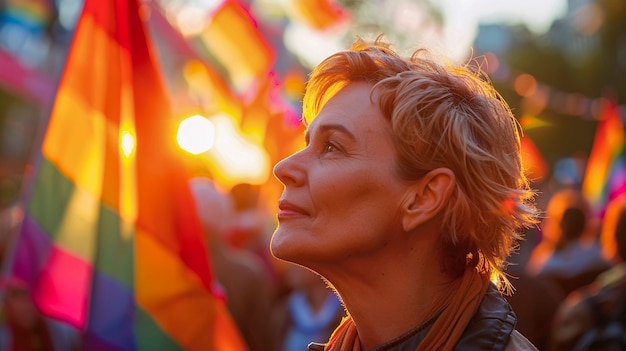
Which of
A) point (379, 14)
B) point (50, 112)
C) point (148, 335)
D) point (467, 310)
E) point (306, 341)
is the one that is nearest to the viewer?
point (467, 310)

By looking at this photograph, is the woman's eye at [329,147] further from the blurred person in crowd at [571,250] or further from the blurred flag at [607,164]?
the blurred flag at [607,164]

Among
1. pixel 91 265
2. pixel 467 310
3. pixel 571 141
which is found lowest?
pixel 571 141

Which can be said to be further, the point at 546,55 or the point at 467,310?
the point at 546,55

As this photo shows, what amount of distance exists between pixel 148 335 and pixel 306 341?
5.11 feet

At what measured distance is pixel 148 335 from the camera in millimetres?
3973

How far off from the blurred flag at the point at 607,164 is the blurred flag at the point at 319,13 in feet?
10.6

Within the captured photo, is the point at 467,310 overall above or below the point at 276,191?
above

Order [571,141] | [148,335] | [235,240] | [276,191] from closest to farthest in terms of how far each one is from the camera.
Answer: [148,335] < [235,240] < [276,191] < [571,141]

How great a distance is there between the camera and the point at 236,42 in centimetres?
1049

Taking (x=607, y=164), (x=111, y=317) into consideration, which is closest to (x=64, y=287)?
(x=111, y=317)

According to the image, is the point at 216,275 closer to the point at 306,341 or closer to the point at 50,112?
the point at 306,341

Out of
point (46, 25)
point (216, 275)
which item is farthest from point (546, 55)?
point (216, 275)

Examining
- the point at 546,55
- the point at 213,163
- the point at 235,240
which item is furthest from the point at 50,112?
the point at 546,55

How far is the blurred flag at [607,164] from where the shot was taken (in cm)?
948
